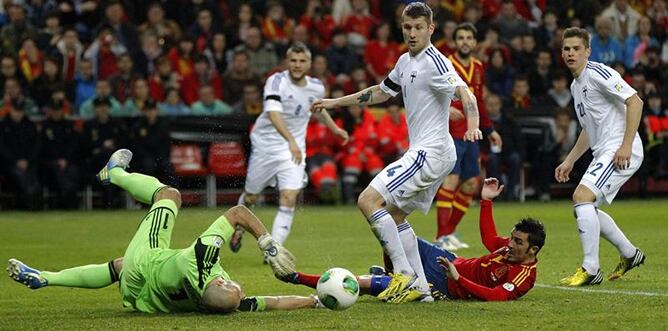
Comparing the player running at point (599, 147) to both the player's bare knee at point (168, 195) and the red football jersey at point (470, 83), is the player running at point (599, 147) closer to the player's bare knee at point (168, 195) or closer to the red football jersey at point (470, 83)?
the red football jersey at point (470, 83)

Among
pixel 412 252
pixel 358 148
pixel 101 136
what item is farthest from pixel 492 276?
pixel 101 136

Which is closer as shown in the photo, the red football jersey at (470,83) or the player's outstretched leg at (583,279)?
the player's outstretched leg at (583,279)

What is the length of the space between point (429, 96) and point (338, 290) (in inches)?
90.7

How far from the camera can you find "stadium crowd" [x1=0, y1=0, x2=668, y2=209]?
24141mm

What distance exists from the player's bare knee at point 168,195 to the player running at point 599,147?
12.2 feet

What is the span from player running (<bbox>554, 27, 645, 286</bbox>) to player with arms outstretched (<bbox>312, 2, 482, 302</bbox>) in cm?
156

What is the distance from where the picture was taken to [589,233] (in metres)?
12.3

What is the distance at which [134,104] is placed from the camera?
2466 centimetres

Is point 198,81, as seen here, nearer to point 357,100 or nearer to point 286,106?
point 286,106

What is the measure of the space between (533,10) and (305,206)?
811cm

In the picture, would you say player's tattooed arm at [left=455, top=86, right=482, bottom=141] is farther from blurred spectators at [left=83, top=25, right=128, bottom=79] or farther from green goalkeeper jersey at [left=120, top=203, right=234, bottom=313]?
blurred spectators at [left=83, top=25, right=128, bottom=79]

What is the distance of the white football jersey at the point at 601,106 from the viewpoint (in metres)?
12.4

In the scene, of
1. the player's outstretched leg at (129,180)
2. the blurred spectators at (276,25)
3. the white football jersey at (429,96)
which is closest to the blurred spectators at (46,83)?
the blurred spectators at (276,25)

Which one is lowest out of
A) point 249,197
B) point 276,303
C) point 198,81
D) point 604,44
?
point 249,197
